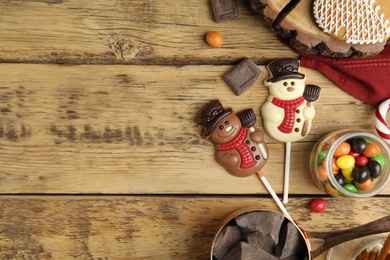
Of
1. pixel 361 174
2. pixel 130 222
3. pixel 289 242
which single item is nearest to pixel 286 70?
pixel 361 174

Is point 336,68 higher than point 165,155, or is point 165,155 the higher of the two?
point 336,68

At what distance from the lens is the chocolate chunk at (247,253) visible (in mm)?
1243

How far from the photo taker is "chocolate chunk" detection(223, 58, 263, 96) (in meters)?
1.35

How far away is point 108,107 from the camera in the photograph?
1.38 meters

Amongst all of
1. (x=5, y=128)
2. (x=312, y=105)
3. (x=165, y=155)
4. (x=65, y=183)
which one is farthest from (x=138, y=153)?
(x=312, y=105)

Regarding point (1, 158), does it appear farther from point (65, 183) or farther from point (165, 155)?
point (165, 155)

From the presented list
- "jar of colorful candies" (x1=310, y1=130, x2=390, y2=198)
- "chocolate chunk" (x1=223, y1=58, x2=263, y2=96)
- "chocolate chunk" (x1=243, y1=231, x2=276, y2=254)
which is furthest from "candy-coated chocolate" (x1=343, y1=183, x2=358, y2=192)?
"chocolate chunk" (x1=223, y1=58, x2=263, y2=96)

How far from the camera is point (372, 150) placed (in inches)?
50.9

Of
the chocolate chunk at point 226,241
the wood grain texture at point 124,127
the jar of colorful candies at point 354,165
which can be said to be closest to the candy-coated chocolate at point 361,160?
the jar of colorful candies at point 354,165

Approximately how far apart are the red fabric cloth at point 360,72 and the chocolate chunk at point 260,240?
41 centimetres

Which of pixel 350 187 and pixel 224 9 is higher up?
pixel 224 9

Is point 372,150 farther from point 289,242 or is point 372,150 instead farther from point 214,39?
point 214,39

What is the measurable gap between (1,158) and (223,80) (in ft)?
1.86

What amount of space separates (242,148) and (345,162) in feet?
0.78
